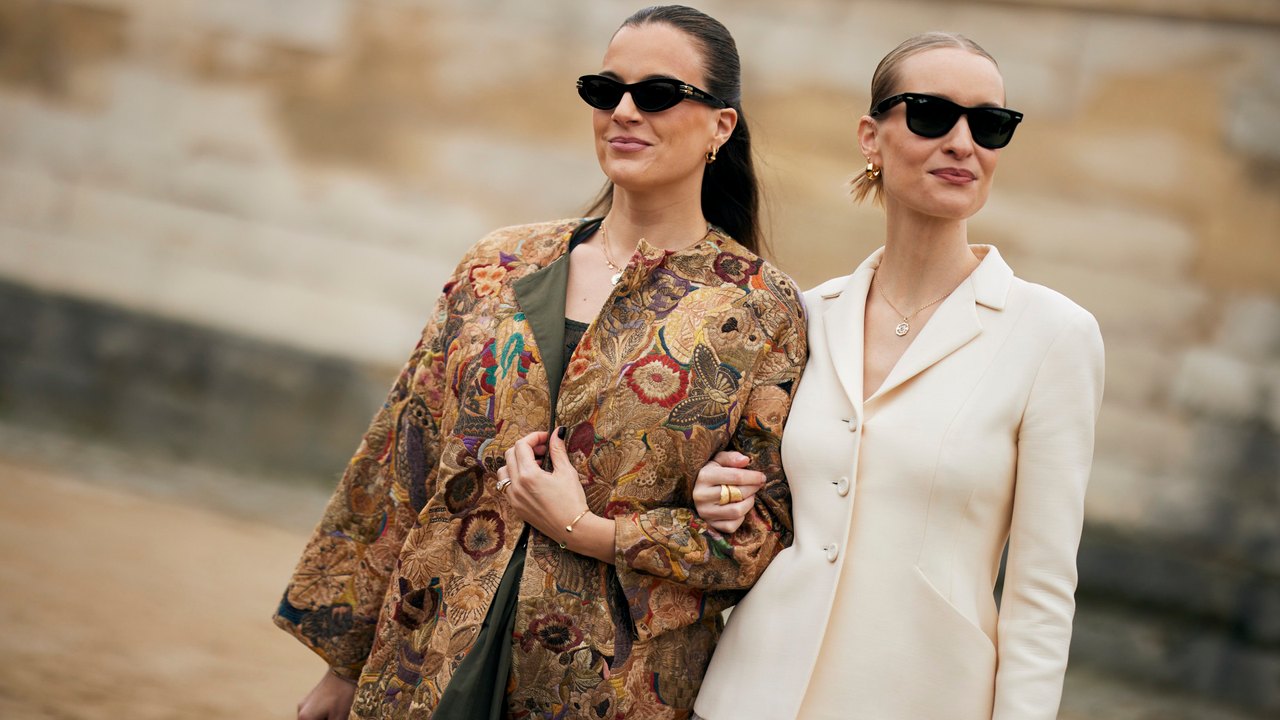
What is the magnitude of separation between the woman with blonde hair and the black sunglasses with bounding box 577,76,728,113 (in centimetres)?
38

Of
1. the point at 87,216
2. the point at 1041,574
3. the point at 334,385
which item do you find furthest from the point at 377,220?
the point at 1041,574

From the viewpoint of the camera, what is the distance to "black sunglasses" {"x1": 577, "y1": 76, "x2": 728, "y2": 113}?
201cm

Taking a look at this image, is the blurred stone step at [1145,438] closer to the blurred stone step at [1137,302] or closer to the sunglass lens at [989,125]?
the blurred stone step at [1137,302]

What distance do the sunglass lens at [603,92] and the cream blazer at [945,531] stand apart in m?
0.73

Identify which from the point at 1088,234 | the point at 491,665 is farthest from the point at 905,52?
the point at 1088,234

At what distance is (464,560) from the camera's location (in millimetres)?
1961

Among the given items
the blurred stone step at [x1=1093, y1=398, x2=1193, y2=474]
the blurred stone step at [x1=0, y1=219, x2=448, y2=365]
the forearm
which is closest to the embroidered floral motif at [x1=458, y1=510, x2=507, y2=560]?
the forearm

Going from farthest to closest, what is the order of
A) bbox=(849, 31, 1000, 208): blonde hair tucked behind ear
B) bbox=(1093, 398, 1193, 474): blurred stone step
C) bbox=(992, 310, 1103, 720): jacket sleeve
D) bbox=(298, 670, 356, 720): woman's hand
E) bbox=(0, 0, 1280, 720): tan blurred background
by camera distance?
bbox=(1093, 398, 1193, 474): blurred stone step
bbox=(0, 0, 1280, 720): tan blurred background
bbox=(298, 670, 356, 720): woman's hand
bbox=(849, 31, 1000, 208): blonde hair tucked behind ear
bbox=(992, 310, 1103, 720): jacket sleeve

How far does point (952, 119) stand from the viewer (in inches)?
73.5

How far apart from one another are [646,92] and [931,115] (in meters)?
0.54

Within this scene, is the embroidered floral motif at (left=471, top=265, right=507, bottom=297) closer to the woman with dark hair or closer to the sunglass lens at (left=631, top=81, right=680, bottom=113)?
the woman with dark hair

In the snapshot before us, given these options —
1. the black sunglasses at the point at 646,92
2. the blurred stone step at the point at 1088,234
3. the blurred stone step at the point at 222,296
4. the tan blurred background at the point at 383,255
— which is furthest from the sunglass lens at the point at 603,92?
the blurred stone step at the point at 222,296

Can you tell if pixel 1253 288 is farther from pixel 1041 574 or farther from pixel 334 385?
pixel 334 385

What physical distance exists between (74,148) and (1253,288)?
25.2ft
